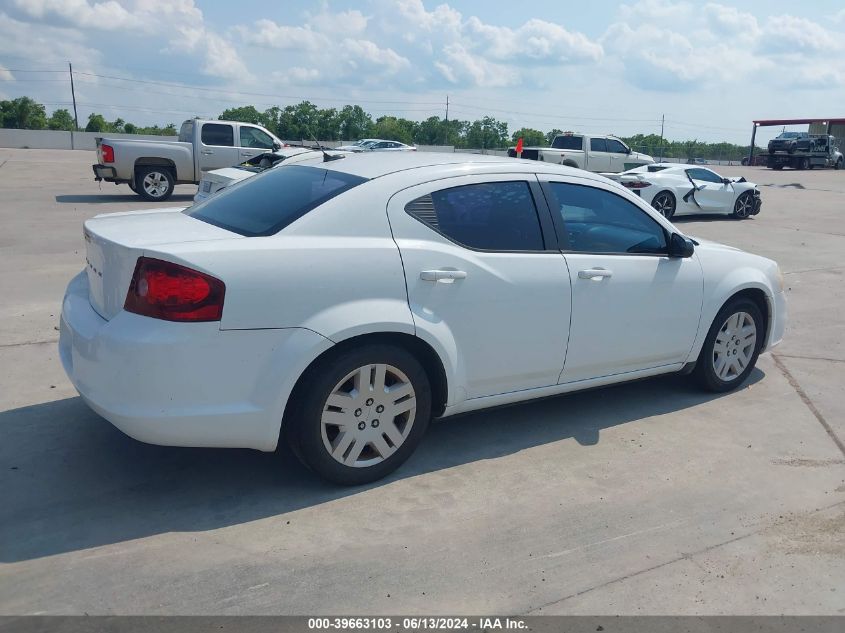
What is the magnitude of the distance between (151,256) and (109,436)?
4.93ft

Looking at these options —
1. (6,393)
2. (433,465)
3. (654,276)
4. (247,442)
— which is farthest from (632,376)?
(6,393)

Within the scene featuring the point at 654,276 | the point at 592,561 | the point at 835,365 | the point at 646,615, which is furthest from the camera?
the point at 835,365

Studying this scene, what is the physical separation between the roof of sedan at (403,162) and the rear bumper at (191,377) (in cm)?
116

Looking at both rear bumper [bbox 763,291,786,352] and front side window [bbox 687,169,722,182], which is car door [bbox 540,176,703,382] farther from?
front side window [bbox 687,169,722,182]

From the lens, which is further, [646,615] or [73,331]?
[73,331]

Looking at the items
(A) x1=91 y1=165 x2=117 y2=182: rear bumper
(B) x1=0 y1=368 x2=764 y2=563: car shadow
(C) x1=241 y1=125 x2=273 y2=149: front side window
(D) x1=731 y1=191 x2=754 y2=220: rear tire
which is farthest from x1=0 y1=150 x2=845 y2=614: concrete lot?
(D) x1=731 y1=191 x2=754 y2=220: rear tire

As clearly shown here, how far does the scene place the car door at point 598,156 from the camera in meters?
25.7

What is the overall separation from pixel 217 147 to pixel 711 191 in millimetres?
11587

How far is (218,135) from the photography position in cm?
1817

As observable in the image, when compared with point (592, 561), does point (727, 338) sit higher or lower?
higher

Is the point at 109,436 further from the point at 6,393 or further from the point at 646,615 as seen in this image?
the point at 646,615

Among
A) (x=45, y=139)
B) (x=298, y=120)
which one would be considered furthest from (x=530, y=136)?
(x=45, y=139)

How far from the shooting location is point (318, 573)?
3227mm

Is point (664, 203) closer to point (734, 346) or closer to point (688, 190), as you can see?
point (688, 190)
